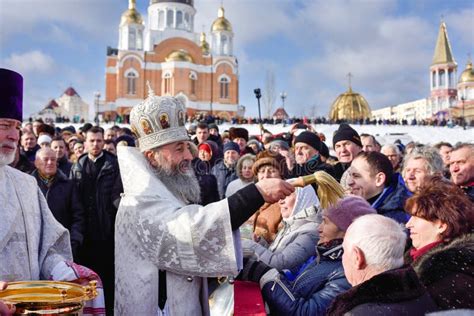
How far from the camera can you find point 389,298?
1924 millimetres

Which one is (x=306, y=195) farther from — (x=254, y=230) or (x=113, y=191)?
(x=113, y=191)

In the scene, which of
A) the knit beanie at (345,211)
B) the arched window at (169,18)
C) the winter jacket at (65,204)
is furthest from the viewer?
the arched window at (169,18)

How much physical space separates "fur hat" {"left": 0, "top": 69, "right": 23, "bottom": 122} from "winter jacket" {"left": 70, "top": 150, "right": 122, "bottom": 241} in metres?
2.80

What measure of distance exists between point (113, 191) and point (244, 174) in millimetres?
1468

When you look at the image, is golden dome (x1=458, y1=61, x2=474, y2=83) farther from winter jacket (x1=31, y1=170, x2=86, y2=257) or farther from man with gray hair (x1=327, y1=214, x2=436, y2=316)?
man with gray hair (x1=327, y1=214, x2=436, y2=316)

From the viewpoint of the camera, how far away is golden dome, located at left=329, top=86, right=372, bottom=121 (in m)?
52.3

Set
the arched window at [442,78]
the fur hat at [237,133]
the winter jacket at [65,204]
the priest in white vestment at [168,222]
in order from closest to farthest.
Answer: the priest in white vestment at [168,222] < the winter jacket at [65,204] < the fur hat at [237,133] < the arched window at [442,78]

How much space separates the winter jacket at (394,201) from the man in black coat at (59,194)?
292 centimetres

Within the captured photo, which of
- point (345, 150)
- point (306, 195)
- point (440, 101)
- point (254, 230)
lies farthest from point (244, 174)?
point (440, 101)

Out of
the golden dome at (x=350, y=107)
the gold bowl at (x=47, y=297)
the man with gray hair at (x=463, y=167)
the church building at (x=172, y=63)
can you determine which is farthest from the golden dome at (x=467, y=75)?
the gold bowl at (x=47, y=297)

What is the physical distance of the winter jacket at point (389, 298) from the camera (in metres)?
1.91

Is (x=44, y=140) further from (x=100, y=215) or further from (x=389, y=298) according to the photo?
(x=389, y=298)

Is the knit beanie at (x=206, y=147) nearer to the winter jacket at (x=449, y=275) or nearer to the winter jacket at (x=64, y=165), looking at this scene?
the winter jacket at (x=64, y=165)

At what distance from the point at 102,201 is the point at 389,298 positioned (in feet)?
13.7
